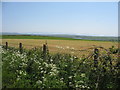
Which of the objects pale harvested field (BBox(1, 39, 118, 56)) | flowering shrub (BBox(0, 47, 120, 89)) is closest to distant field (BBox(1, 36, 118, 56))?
pale harvested field (BBox(1, 39, 118, 56))

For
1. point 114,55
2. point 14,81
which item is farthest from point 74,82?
point 14,81

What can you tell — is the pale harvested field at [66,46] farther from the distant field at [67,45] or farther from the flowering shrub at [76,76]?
the flowering shrub at [76,76]

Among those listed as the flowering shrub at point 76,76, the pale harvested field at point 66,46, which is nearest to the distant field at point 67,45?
the pale harvested field at point 66,46

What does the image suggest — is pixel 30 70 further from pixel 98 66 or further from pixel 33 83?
pixel 98 66

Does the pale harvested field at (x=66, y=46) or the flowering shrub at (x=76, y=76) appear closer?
the flowering shrub at (x=76, y=76)

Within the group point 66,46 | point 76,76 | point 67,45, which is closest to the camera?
point 76,76

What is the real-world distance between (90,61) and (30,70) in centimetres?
196

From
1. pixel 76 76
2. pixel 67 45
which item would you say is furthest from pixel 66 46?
pixel 67 45

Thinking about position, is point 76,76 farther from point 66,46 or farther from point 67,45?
point 67,45

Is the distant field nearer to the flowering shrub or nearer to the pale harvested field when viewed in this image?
the pale harvested field

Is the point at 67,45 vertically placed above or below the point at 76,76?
below

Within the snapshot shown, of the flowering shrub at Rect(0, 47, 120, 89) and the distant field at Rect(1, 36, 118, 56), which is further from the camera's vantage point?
the distant field at Rect(1, 36, 118, 56)

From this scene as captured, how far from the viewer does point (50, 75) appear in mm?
4641

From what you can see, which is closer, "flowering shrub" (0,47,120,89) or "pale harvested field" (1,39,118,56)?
"flowering shrub" (0,47,120,89)
